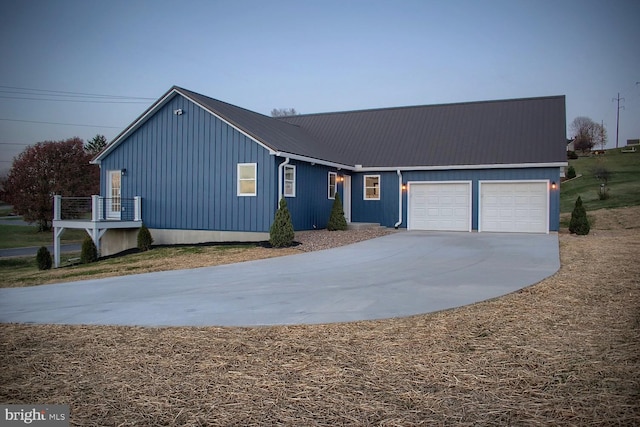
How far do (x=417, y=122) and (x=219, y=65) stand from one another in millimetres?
9495

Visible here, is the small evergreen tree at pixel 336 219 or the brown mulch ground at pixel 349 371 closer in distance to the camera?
the brown mulch ground at pixel 349 371

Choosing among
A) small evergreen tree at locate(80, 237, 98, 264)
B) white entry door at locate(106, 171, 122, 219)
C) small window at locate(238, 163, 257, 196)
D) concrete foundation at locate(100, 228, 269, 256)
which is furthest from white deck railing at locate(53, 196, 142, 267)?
small window at locate(238, 163, 257, 196)

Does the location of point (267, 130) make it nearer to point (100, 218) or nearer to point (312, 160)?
point (312, 160)

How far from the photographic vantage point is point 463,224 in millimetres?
18984

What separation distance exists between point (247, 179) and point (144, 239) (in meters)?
4.23

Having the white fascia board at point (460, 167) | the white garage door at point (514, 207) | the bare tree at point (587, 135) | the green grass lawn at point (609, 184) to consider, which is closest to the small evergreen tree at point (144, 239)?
the white fascia board at point (460, 167)

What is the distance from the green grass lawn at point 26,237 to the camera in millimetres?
24577

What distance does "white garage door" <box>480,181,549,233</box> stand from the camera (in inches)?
701

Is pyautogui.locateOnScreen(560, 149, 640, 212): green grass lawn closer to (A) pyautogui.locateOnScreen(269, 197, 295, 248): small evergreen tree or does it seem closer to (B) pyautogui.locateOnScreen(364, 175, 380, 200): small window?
(B) pyautogui.locateOnScreen(364, 175, 380, 200): small window

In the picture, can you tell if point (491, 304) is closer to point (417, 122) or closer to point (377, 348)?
point (377, 348)

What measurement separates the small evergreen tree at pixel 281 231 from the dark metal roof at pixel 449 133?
279 inches

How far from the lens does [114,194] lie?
728 inches

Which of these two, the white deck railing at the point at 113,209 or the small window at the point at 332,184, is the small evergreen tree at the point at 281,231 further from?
the white deck railing at the point at 113,209

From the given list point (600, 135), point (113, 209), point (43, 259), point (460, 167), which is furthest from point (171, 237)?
point (600, 135)
